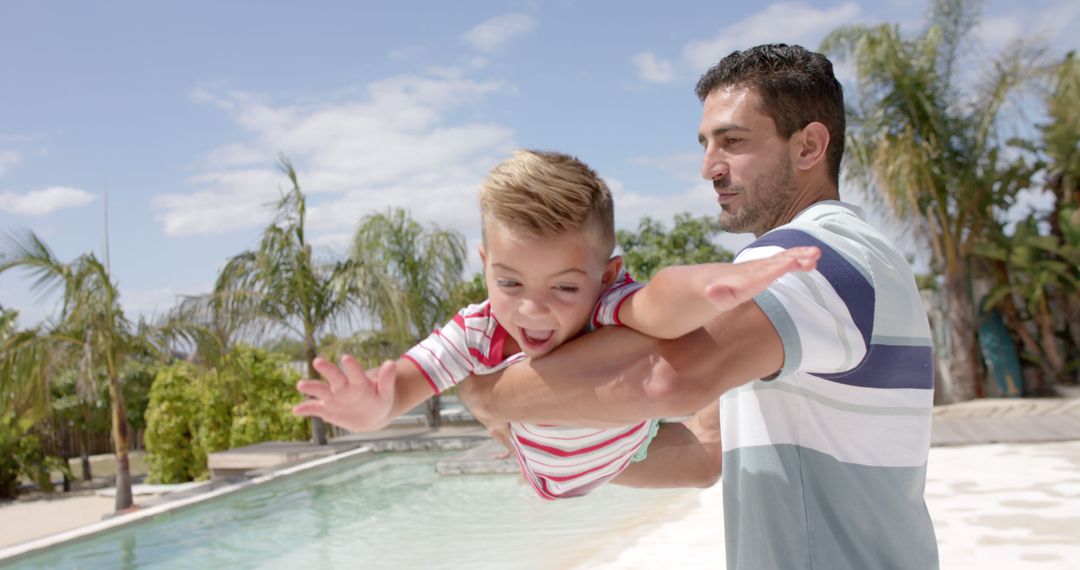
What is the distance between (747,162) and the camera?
170 cm

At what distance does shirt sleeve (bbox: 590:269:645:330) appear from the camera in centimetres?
146

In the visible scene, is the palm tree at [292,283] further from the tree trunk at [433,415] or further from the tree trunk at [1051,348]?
the tree trunk at [1051,348]

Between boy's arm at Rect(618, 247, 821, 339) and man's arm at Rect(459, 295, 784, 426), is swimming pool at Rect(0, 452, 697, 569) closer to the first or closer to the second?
man's arm at Rect(459, 295, 784, 426)

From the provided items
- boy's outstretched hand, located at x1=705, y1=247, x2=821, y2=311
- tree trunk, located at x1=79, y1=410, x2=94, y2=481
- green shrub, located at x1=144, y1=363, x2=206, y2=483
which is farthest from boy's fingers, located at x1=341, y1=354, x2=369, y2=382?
tree trunk, located at x1=79, y1=410, x2=94, y2=481

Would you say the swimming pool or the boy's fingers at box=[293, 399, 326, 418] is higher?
the boy's fingers at box=[293, 399, 326, 418]

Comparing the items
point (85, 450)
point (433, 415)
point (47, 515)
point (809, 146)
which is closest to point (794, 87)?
point (809, 146)

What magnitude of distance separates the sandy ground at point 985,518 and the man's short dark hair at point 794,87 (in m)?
4.11

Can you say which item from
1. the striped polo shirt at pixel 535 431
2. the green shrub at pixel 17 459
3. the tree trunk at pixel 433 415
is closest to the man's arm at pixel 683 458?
the striped polo shirt at pixel 535 431

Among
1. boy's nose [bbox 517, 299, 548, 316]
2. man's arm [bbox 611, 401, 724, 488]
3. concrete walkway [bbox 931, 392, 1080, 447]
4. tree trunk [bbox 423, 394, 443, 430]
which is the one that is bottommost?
concrete walkway [bbox 931, 392, 1080, 447]

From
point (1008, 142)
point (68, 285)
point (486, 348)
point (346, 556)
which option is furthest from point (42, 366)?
point (1008, 142)

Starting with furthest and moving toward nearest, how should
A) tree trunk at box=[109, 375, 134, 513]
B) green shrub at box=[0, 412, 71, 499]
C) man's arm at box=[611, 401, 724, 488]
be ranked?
green shrub at box=[0, 412, 71, 499] < tree trunk at box=[109, 375, 134, 513] < man's arm at box=[611, 401, 724, 488]

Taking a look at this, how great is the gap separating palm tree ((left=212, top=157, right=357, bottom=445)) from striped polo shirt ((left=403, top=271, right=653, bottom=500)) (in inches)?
511

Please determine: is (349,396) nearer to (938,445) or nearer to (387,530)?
(387,530)

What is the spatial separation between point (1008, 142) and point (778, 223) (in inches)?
582
